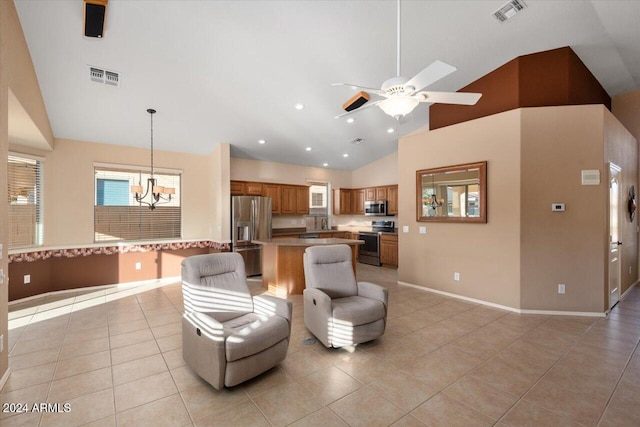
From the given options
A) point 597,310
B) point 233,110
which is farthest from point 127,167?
point 597,310

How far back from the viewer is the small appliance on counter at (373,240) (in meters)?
7.78

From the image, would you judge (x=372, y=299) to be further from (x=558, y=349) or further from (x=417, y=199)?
(x=417, y=199)

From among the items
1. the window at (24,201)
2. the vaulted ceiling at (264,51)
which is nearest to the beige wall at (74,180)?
the window at (24,201)

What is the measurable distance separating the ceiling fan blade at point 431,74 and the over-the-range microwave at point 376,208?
5847 mm

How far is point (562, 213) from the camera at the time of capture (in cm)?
388

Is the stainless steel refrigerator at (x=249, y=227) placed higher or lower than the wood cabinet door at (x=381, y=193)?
lower

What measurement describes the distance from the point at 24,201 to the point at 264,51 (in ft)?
15.1

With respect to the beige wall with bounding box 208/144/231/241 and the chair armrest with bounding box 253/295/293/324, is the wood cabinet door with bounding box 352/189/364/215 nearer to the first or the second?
the beige wall with bounding box 208/144/231/241

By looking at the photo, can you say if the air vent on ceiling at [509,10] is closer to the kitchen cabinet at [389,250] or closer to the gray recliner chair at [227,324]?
the gray recliner chair at [227,324]

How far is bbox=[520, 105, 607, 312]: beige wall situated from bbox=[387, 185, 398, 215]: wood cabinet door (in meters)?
3.76

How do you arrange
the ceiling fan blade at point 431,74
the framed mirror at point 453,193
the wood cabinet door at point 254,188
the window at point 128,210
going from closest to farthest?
the ceiling fan blade at point 431,74 < the framed mirror at point 453,193 < the window at point 128,210 < the wood cabinet door at point 254,188

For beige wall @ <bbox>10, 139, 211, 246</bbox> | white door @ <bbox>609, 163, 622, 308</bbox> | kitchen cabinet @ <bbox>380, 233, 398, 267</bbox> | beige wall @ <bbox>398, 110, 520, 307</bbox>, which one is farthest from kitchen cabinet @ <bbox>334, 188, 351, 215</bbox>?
white door @ <bbox>609, 163, 622, 308</bbox>

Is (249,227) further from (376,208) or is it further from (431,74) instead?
(431,74)

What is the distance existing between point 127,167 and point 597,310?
8.05m
